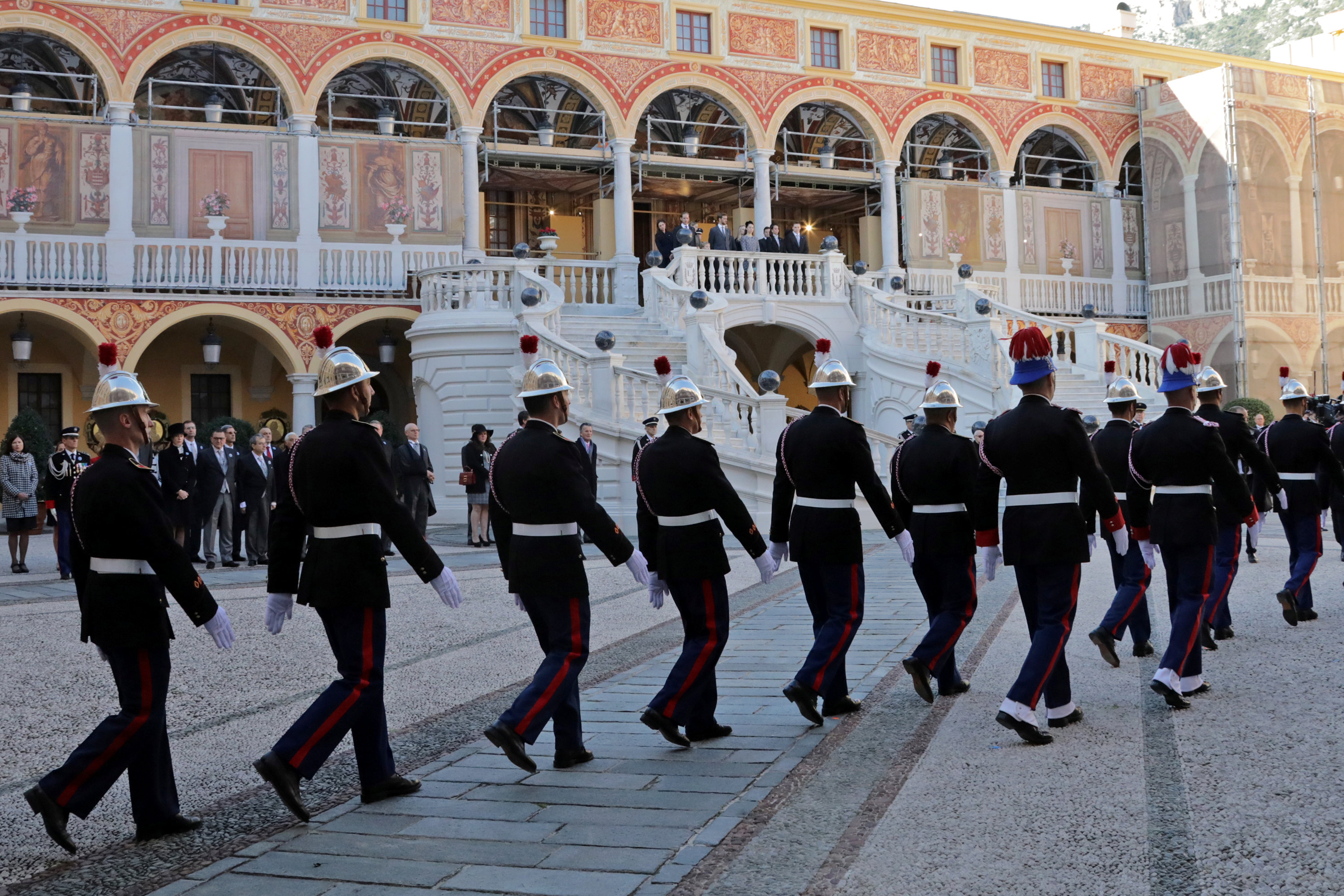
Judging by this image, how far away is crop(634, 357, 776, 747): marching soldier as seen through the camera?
5.99 metres

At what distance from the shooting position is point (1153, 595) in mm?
11125

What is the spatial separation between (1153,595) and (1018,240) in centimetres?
1915

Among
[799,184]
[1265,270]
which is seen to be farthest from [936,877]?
[1265,270]

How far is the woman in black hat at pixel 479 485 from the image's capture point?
1644 centimetres

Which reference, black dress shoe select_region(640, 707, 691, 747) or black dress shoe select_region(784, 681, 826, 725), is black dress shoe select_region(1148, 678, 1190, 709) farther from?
black dress shoe select_region(640, 707, 691, 747)

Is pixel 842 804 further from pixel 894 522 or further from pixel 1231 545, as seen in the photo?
pixel 1231 545

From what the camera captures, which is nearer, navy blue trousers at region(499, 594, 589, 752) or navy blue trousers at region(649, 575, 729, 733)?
navy blue trousers at region(499, 594, 589, 752)

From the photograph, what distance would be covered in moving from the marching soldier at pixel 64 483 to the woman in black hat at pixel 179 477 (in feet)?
2.69

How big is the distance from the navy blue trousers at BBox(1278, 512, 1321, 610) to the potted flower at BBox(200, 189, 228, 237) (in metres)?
18.2

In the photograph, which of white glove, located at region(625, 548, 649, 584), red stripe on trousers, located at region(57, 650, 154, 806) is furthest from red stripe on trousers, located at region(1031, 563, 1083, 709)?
red stripe on trousers, located at region(57, 650, 154, 806)

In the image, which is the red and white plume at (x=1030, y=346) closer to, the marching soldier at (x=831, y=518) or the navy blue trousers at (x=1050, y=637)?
the marching soldier at (x=831, y=518)

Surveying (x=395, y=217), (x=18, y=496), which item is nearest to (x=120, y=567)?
(x=18, y=496)

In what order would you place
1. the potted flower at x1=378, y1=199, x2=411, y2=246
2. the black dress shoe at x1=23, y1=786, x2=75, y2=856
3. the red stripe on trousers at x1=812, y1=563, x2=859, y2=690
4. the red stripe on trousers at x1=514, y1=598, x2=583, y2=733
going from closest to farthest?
the black dress shoe at x1=23, y1=786, x2=75, y2=856, the red stripe on trousers at x1=514, y1=598, x2=583, y2=733, the red stripe on trousers at x1=812, y1=563, x2=859, y2=690, the potted flower at x1=378, y1=199, x2=411, y2=246

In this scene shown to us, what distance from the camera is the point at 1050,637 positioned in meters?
6.02
